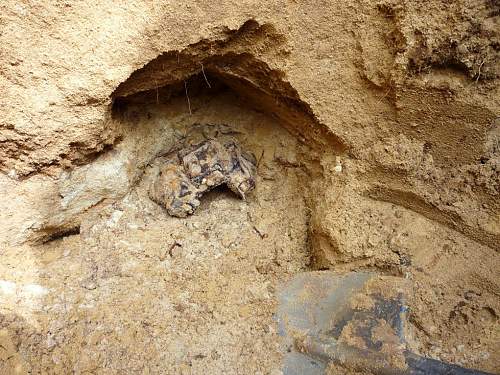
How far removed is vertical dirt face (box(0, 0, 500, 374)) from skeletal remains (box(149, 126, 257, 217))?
0.44 feet

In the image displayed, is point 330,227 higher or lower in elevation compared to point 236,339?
higher

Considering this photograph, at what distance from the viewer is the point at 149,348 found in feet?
4.88

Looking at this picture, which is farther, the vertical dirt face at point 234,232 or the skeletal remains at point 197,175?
the skeletal remains at point 197,175

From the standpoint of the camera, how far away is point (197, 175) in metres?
2.00

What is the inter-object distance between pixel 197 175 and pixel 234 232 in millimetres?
327

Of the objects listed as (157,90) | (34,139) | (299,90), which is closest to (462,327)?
(299,90)

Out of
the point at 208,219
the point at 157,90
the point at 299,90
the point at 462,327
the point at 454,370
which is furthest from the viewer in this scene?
the point at 208,219

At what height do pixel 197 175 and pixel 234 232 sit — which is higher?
pixel 197 175

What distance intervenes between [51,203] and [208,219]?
70cm

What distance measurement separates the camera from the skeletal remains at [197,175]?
200cm

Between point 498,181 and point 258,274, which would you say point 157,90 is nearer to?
point 258,274

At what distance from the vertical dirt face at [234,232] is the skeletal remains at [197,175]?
14 cm

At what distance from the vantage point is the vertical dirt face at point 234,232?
57.6 inches

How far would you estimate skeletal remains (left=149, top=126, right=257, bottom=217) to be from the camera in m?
2.00
